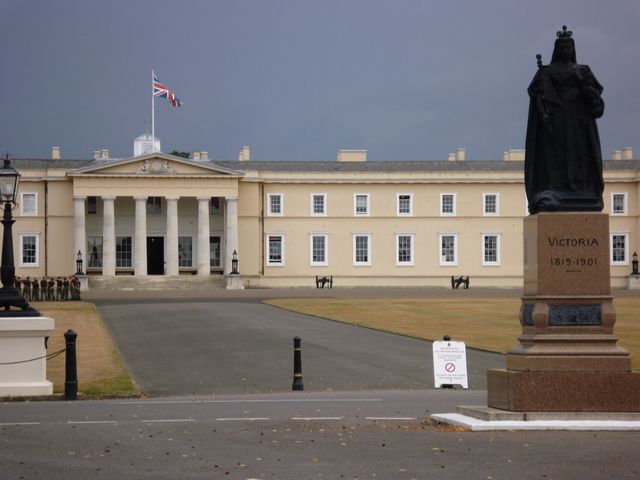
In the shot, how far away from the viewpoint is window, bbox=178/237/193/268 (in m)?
101

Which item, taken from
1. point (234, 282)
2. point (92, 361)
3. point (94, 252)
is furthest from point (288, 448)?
point (94, 252)

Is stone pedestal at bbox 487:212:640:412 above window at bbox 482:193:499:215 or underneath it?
underneath

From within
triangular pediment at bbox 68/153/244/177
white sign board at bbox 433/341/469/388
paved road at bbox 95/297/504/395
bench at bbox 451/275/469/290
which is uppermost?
triangular pediment at bbox 68/153/244/177

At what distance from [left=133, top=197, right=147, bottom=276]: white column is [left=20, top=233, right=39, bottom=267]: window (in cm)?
757

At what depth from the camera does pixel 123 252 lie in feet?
328

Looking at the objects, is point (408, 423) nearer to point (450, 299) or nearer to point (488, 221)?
point (450, 299)

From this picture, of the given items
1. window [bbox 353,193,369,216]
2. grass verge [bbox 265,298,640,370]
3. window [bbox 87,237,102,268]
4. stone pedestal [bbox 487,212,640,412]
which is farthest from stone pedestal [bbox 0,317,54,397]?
window [bbox 353,193,369,216]

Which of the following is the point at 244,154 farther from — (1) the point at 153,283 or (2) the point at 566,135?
(2) the point at 566,135

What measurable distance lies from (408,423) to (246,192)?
84992 mm

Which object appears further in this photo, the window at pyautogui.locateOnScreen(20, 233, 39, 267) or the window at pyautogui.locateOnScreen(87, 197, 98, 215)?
the window at pyautogui.locateOnScreen(87, 197, 98, 215)

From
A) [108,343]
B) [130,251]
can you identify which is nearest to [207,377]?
[108,343]

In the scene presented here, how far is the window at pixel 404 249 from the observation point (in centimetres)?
10125

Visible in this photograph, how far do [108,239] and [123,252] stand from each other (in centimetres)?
451

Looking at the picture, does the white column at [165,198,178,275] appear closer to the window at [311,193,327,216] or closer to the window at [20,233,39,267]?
the window at [20,233,39,267]
